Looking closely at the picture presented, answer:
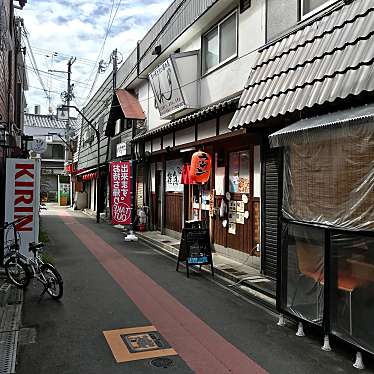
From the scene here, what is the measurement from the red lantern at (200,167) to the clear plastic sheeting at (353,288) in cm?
694

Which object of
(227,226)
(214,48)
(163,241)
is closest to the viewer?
(227,226)

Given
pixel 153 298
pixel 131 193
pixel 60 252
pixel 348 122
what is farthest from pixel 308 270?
pixel 131 193

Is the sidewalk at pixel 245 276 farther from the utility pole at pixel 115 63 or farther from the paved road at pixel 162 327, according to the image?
the utility pole at pixel 115 63

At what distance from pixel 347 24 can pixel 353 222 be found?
10.1ft

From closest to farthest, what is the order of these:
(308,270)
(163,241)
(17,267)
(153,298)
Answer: (308,270) → (153,298) → (17,267) → (163,241)

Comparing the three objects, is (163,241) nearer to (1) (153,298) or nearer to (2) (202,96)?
(2) (202,96)

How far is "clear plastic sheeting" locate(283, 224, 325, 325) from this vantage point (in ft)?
18.5

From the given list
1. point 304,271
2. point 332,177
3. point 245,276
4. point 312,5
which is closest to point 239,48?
point 312,5

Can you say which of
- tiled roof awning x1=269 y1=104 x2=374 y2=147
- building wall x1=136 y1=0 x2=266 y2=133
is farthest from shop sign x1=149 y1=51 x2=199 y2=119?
tiled roof awning x1=269 y1=104 x2=374 y2=147

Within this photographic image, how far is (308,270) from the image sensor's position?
19.2 ft

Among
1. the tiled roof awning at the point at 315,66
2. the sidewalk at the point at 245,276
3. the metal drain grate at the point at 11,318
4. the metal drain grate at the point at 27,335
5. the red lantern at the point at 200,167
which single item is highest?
the tiled roof awning at the point at 315,66

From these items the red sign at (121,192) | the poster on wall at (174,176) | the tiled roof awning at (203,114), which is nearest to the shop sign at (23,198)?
the tiled roof awning at (203,114)

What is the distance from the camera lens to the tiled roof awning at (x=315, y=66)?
545 cm

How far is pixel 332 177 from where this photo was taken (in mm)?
5367
